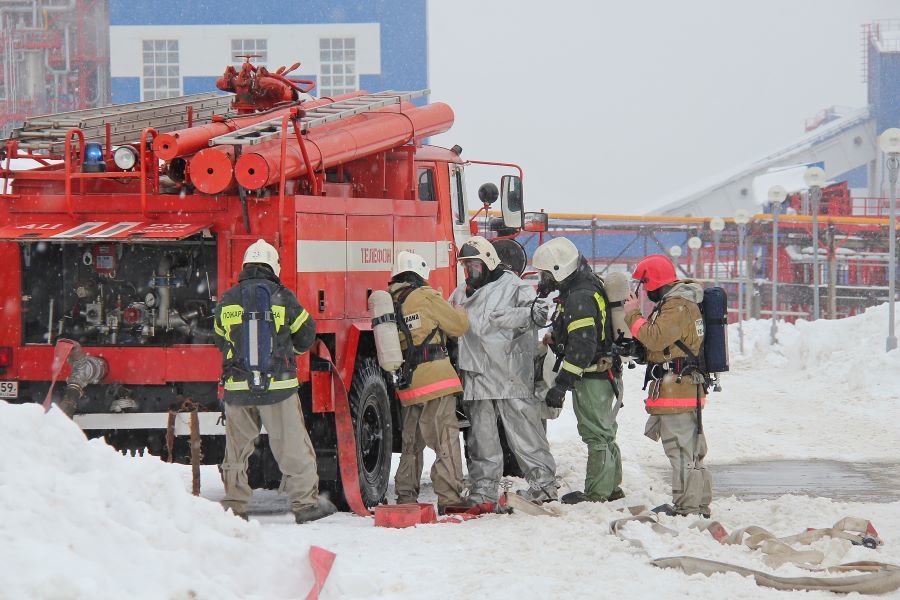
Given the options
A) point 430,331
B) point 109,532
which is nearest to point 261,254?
point 430,331

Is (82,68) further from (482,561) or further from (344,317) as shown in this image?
(482,561)

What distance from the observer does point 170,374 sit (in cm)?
888

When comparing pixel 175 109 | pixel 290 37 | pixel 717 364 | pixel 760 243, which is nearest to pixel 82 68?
pixel 290 37

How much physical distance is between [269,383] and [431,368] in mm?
1372

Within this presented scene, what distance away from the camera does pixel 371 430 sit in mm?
9875

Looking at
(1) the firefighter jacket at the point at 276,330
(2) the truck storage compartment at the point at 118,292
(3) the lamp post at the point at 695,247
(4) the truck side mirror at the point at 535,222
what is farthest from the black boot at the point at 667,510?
(3) the lamp post at the point at 695,247

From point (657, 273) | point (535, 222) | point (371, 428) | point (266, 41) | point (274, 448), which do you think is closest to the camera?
point (274, 448)

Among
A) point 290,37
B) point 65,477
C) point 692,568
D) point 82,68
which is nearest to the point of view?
point 65,477

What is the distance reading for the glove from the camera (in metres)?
8.91

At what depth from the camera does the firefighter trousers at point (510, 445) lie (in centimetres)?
932

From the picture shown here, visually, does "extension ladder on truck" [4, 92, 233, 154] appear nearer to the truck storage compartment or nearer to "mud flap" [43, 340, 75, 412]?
the truck storage compartment

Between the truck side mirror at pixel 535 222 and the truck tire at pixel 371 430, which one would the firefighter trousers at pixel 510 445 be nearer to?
the truck tire at pixel 371 430

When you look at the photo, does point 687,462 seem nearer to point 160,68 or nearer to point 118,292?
point 118,292

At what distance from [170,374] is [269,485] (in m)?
1.14
